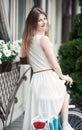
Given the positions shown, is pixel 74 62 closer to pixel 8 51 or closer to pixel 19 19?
pixel 8 51

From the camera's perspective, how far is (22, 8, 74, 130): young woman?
4.22 meters

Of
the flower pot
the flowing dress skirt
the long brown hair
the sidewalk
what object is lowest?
the sidewalk

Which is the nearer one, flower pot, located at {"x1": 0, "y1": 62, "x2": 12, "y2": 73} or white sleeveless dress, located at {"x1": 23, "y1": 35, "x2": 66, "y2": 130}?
white sleeveless dress, located at {"x1": 23, "y1": 35, "x2": 66, "y2": 130}

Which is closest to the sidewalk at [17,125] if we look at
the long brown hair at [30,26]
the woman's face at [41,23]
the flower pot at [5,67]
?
the flower pot at [5,67]

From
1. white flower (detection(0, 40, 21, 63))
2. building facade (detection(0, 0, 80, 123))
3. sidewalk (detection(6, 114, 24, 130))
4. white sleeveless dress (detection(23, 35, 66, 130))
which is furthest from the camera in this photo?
building facade (detection(0, 0, 80, 123))

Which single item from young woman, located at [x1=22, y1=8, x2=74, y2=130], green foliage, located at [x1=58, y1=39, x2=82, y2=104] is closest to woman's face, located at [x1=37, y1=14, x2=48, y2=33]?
young woman, located at [x1=22, y1=8, x2=74, y2=130]

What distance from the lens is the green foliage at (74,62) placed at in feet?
21.1

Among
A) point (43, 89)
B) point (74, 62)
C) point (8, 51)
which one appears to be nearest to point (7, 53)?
point (8, 51)

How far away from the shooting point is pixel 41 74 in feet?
14.0

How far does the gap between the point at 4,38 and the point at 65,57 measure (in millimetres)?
1027

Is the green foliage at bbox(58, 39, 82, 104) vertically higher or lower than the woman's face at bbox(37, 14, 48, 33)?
lower

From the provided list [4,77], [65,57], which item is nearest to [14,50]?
[4,77]

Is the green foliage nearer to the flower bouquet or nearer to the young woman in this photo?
the flower bouquet

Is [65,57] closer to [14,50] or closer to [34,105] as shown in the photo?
[14,50]
